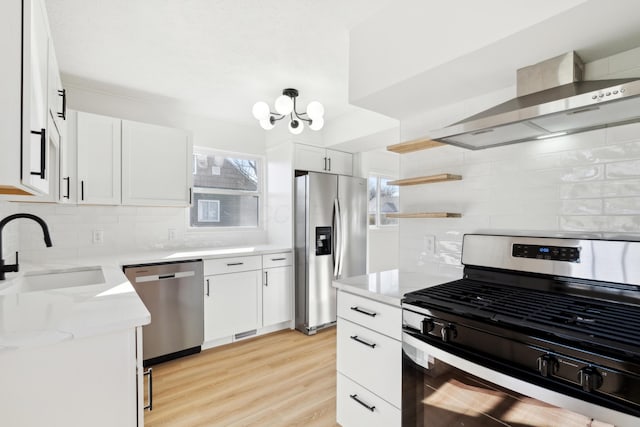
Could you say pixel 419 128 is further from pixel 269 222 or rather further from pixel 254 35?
pixel 269 222

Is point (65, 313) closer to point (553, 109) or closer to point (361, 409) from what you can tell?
point (361, 409)

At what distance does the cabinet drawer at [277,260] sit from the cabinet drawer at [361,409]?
5.65ft

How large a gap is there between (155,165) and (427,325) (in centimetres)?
271

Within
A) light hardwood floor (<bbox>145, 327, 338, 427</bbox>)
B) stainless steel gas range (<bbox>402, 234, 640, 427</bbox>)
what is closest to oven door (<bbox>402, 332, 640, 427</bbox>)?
stainless steel gas range (<bbox>402, 234, 640, 427</bbox>)

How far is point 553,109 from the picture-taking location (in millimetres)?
1127

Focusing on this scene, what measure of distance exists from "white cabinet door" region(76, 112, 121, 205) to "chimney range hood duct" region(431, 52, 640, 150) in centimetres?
262

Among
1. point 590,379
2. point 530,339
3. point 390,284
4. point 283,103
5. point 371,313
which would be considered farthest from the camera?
point 283,103

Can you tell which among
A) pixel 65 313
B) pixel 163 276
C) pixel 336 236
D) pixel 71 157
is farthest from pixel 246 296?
pixel 65 313

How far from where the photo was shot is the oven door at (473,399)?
0.87 metres

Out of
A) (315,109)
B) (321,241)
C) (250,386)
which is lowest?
(250,386)

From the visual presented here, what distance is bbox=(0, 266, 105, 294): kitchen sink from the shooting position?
1838mm

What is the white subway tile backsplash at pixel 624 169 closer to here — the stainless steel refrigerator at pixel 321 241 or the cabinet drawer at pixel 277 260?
the stainless steel refrigerator at pixel 321 241

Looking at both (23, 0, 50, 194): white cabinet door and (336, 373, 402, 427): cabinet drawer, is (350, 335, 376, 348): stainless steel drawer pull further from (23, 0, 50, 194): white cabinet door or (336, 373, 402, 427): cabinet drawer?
(23, 0, 50, 194): white cabinet door

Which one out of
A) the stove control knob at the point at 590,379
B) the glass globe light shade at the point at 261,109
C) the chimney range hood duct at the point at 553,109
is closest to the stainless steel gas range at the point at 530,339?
the stove control knob at the point at 590,379
